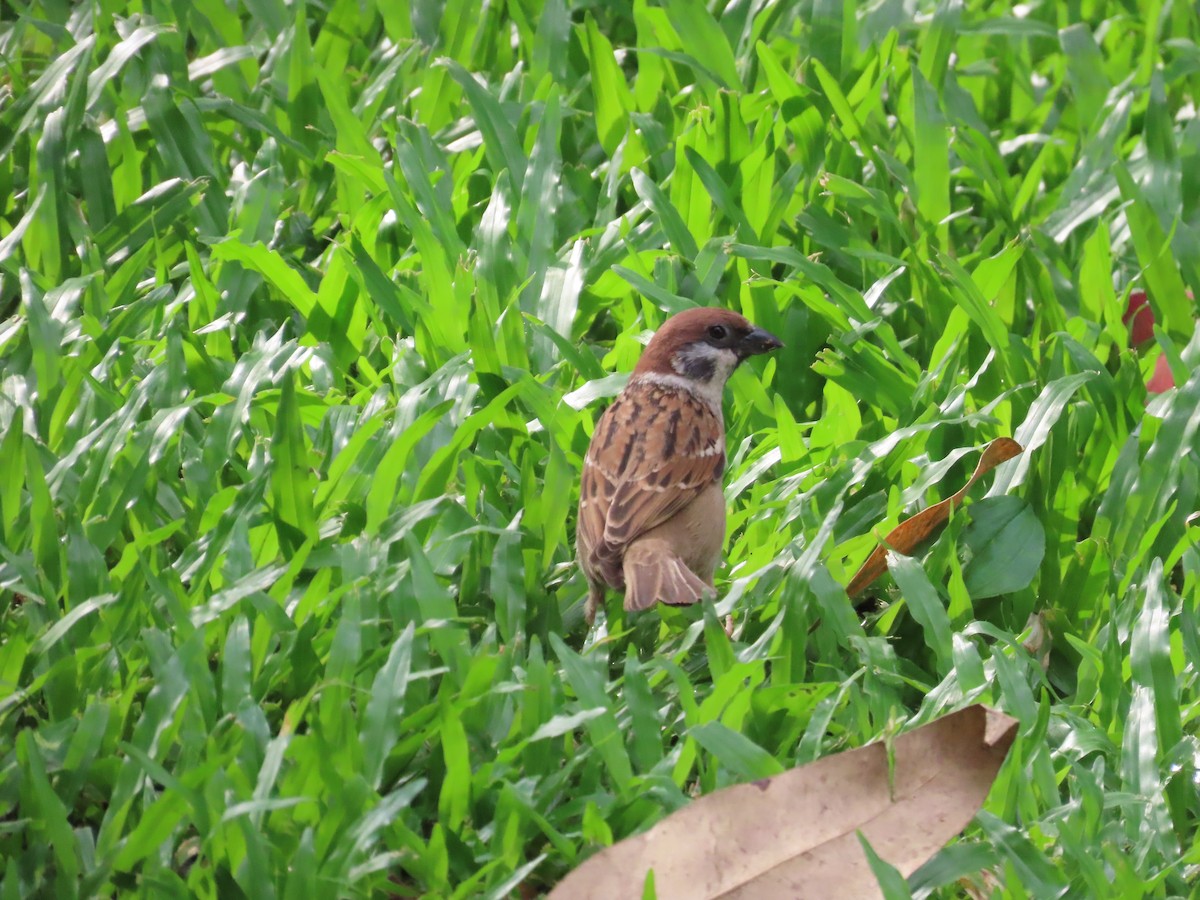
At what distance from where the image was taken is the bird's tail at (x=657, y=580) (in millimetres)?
3457

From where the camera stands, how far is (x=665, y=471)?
3742 millimetres

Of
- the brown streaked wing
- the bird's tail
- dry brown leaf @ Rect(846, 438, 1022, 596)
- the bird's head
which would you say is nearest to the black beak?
the bird's head

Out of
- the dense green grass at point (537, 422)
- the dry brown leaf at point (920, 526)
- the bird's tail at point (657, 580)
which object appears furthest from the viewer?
the dry brown leaf at point (920, 526)

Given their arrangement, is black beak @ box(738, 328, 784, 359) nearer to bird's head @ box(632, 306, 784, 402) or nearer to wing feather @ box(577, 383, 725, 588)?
bird's head @ box(632, 306, 784, 402)

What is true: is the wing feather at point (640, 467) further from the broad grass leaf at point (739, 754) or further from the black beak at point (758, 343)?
the broad grass leaf at point (739, 754)

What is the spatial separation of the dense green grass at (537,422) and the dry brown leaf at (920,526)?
2.3 inches

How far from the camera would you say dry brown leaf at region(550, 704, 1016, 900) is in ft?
9.21

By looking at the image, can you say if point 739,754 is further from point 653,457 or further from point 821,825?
point 653,457

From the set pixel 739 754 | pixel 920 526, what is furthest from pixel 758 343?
pixel 739 754

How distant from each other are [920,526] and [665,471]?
2.12 ft

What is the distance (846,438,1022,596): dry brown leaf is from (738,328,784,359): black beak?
0.60 metres

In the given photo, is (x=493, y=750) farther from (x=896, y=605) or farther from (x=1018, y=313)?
(x=1018, y=313)

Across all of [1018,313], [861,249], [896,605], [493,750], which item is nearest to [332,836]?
[493,750]

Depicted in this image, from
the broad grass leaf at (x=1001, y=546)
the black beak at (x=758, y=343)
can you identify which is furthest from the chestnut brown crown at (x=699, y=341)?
the broad grass leaf at (x=1001, y=546)
